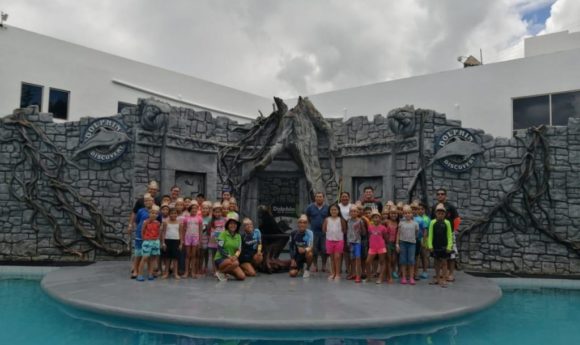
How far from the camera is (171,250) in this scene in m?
7.52

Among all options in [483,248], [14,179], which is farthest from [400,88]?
[14,179]

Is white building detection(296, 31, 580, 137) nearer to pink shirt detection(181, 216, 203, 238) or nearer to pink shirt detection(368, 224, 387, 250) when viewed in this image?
pink shirt detection(368, 224, 387, 250)

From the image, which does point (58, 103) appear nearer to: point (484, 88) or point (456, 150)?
point (456, 150)

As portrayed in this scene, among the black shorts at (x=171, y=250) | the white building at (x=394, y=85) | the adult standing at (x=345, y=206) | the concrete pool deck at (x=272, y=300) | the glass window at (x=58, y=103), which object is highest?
the white building at (x=394, y=85)

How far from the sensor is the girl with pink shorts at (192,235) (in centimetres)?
755

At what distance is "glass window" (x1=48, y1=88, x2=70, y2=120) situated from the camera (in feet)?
49.7

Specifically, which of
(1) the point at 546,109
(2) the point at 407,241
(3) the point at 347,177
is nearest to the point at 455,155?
(3) the point at 347,177

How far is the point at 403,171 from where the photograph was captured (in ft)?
35.2

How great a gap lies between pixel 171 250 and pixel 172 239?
0.25 meters

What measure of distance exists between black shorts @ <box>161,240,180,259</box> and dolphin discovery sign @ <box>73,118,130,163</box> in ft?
14.2

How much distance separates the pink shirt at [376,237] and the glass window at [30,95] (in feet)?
41.9

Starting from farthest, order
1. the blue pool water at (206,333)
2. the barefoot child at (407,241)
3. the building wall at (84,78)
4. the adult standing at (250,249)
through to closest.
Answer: the building wall at (84,78) < the adult standing at (250,249) < the barefoot child at (407,241) < the blue pool water at (206,333)

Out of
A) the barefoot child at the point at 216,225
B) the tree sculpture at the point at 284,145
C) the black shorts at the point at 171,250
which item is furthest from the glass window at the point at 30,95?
the barefoot child at the point at 216,225

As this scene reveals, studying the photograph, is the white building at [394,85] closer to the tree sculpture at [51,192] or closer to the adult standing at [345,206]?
the tree sculpture at [51,192]
